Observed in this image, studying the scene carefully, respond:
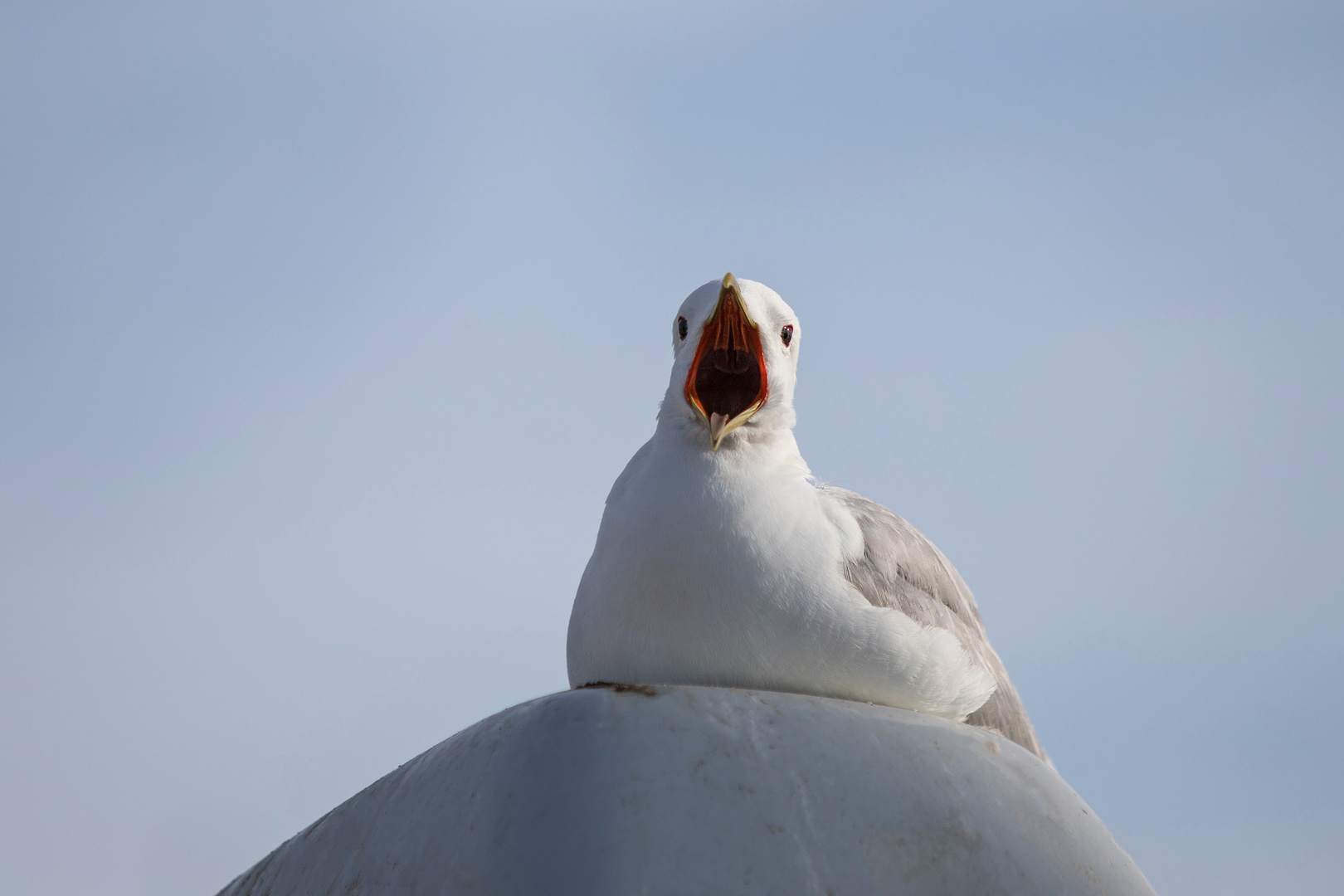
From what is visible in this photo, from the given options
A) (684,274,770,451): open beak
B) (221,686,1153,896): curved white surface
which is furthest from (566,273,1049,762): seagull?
(221,686,1153,896): curved white surface

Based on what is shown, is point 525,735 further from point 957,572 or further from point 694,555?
point 957,572

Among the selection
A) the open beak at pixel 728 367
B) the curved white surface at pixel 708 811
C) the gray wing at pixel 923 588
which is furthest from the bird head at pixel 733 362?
the curved white surface at pixel 708 811

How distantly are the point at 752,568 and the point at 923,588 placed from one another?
958 millimetres

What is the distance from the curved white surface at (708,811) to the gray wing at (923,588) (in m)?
0.84

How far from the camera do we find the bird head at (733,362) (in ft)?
Result: 11.8

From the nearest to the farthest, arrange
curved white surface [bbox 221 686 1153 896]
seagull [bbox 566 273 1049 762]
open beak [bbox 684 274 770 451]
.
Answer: curved white surface [bbox 221 686 1153 896] < seagull [bbox 566 273 1049 762] < open beak [bbox 684 274 770 451]

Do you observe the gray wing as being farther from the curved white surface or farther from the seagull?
the curved white surface

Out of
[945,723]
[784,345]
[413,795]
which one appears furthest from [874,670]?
[413,795]

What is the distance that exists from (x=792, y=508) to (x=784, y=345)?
684mm

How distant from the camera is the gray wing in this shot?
141 inches

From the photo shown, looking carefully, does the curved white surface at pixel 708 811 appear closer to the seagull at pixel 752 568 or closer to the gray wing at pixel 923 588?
the seagull at pixel 752 568

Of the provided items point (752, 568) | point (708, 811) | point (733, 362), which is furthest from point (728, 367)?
point (708, 811)

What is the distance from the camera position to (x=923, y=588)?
3.86 m

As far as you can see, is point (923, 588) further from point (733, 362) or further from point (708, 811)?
point (708, 811)
